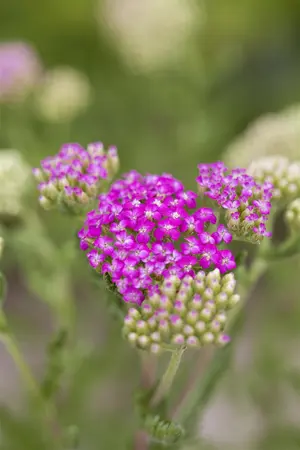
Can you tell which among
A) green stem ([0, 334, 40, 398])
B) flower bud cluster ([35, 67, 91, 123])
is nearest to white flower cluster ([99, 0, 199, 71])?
flower bud cluster ([35, 67, 91, 123])

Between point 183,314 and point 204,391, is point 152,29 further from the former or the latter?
point 183,314

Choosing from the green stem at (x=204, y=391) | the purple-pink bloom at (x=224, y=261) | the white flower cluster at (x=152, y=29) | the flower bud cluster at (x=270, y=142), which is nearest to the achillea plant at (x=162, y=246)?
the purple-pink bloom at (x=224, y=261)

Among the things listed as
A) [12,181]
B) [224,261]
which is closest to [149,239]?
[224,261]

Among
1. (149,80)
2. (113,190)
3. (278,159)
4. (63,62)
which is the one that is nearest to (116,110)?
(149,80)

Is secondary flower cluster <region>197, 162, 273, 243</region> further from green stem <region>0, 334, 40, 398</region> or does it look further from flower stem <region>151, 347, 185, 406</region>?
green stem <region>0, 334, 40, 398</region>

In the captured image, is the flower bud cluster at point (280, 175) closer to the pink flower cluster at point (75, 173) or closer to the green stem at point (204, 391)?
the green stem at point (204, 391)
